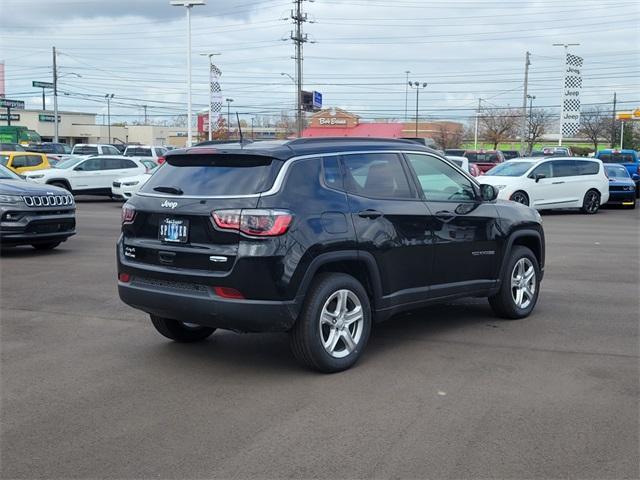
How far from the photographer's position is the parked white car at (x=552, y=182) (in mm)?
21062

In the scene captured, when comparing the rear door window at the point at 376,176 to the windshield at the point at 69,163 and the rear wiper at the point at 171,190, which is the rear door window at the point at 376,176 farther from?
the windshield at the point at 69,163

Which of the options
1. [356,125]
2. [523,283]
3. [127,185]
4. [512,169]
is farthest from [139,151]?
[523,283]

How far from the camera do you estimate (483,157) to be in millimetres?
40750

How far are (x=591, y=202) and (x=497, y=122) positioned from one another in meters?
73.7

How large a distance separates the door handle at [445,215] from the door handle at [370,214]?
81 centimetres

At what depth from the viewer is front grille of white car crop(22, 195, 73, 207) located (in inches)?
465

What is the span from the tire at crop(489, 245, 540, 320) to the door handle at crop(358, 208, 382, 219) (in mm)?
2032

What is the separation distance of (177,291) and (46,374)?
4.22ft

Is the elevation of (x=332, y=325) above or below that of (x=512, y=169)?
below

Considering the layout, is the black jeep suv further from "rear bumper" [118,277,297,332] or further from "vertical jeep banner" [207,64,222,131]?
"vertical jeep banner" [207,64,222,131]

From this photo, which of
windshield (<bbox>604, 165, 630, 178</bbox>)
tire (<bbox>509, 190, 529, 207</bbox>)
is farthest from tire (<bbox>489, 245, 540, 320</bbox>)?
windshield (<bbox>604, 165, 630, 178</bbox>)

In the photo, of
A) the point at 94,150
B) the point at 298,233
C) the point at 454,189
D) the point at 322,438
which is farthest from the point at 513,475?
the point at 94,150

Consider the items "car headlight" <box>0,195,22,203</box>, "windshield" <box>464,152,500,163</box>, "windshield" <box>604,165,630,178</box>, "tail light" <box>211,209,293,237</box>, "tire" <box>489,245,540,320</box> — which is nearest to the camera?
"tail light" <box>211,209,293,237</box>

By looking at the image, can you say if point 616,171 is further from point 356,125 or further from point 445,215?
point 356,125
